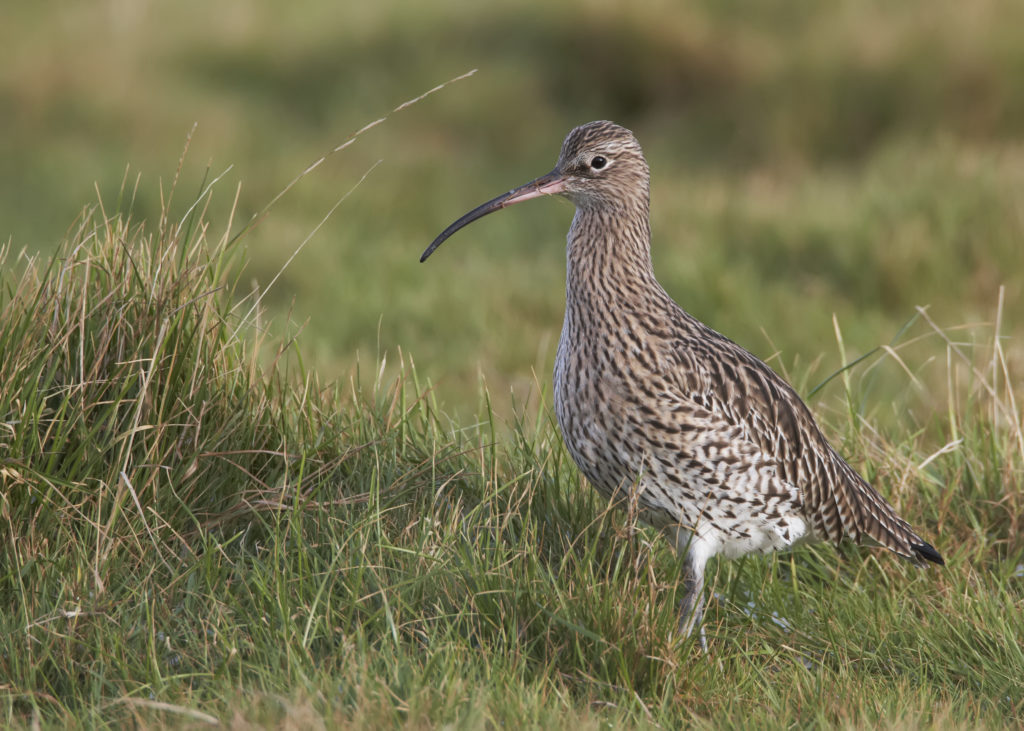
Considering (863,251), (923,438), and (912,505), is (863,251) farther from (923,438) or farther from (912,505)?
(912,505)

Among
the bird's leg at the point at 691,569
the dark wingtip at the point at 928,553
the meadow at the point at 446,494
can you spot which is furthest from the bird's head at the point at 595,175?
the dark wingtip at the point at 928,553

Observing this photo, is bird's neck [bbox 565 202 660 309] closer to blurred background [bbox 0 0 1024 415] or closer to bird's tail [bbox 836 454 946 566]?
bird's tail [bbox 836 454 946 566]

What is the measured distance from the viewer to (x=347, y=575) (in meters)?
3.86

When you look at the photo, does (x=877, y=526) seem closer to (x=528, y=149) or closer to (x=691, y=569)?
(x=691, y=569)

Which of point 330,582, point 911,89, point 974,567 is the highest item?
point 911,89

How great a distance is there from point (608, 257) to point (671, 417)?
0.65 metres

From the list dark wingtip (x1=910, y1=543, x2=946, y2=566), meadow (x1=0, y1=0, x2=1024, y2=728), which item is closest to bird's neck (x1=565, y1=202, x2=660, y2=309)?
meadow (x1=0, y1=0, x2=1024, y2=728)

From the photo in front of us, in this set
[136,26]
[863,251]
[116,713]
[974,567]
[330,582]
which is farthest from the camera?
[136,26]

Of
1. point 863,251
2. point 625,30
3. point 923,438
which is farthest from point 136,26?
point 923,438

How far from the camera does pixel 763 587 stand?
442 centimetres

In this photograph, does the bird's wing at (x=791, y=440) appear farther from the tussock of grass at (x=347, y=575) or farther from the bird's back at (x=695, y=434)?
the tussock of grass at (x=347, y=575)

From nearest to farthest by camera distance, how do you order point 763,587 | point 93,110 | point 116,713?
point 116,713 → point 763,587 → point 93,110

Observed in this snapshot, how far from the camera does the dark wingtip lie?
4516 millimetres

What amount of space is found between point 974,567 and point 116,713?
9.69 ft
